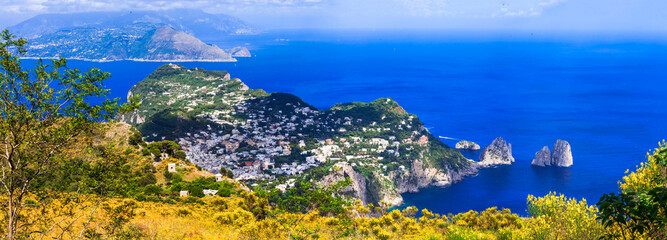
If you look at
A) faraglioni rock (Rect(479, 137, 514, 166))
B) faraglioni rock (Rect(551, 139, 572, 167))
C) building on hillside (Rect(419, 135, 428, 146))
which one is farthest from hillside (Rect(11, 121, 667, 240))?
faraglioni rock (Rect(551, 139, 572, 167))

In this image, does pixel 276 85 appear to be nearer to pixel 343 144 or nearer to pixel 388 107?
pixel 388 107

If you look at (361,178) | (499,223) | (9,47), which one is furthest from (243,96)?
(9,47)

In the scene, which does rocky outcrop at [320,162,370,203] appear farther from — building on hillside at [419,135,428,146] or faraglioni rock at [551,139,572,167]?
faraglioni rock at [551,139,572,167]

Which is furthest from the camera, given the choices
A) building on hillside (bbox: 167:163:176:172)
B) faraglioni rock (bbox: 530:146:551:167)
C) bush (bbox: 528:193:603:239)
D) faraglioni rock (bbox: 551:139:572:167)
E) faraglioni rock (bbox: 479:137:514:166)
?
faraglioni rock (bbox: 479:137:514:166)

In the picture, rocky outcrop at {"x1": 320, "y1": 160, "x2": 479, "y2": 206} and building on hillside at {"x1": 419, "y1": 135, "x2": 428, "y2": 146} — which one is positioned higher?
building on hillside at {"x1": 419, "y1": 135, "x2": 428, "y2": 146}

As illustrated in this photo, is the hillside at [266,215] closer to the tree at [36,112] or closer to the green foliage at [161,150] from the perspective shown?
the tree at [36,112]

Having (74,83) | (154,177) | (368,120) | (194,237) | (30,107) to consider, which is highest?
(74,83)
